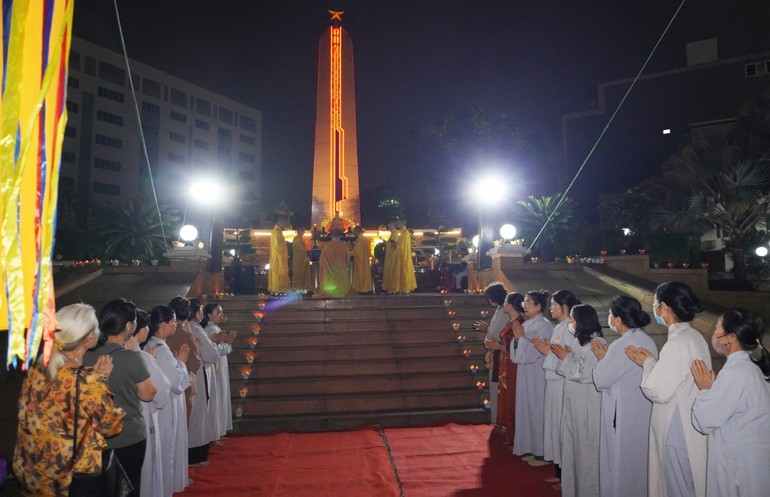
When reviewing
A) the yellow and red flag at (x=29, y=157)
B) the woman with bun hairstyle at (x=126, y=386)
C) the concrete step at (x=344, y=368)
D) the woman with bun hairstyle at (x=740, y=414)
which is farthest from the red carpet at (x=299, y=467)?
the yellow and red flag at (x=29, y=157)

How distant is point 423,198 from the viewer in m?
31.4

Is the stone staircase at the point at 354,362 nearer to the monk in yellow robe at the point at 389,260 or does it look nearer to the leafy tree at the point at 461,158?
the monk in yellow robe at the point at 389,260

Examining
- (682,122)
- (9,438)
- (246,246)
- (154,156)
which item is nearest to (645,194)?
(682,122)

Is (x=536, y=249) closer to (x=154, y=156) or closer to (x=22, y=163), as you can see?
(x=22, y=163)

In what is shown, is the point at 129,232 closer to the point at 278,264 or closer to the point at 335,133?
the point at 278,264

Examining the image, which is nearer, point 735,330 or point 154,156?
point 735,330

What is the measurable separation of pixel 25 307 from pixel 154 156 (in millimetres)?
57296

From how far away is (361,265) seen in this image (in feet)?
46.2

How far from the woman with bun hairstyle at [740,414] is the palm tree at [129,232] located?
47.7 feet

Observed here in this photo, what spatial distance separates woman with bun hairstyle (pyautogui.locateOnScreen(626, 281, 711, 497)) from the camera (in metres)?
3.79

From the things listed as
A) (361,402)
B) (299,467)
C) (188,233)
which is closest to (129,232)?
(188,233)

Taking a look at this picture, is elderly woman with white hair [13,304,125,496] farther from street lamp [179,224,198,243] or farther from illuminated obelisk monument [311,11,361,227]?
illuminated obelisk monument [311,11,361,227]

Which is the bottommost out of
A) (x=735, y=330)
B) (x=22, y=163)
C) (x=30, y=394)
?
(x=30, y=394)

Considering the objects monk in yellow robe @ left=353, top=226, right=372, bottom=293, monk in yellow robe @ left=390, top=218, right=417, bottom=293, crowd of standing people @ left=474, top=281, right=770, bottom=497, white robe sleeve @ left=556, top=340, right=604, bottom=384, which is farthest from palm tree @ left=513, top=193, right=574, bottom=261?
white robe sleeve @ left=556, top=340, right=604, bottom=384
